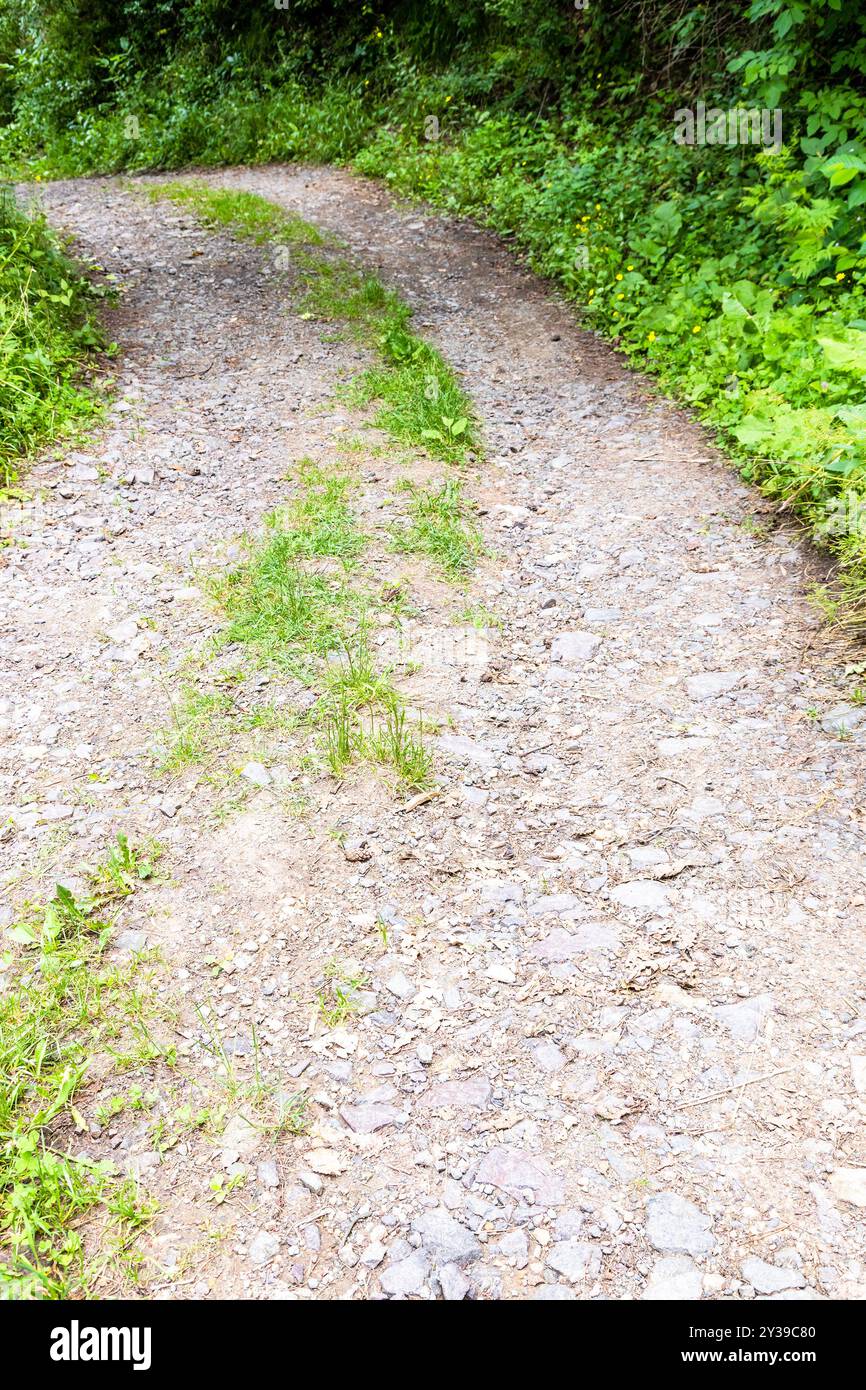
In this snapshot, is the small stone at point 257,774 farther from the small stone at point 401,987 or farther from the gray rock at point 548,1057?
the gray rock at point 548,1057

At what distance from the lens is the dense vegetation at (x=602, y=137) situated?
5.78 metres

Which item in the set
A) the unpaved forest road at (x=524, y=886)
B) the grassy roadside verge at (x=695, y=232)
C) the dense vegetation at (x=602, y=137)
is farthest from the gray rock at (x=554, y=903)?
the dense vegetation at (x=602, y=137)

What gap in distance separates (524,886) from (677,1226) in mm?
1239

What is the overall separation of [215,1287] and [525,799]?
200 cm

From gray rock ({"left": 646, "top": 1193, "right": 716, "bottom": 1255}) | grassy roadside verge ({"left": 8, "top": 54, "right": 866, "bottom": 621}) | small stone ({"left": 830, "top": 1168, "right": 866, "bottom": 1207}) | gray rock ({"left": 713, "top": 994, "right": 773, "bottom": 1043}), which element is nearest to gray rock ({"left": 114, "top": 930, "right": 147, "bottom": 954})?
gray rock ({"left": 646, "top": 1193, "right": 716, "bottom": 1255})

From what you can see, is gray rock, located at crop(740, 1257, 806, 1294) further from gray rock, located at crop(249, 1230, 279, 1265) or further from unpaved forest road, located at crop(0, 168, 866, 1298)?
gray rock, located at crop(249, 1230, 279, 1265)

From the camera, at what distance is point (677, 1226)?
7.77 feet

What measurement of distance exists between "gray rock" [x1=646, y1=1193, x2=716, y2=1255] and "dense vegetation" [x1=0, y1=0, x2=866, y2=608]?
9.86 feet

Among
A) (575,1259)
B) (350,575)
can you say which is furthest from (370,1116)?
(350,575)

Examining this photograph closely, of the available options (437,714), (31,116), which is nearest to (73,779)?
(437,714)

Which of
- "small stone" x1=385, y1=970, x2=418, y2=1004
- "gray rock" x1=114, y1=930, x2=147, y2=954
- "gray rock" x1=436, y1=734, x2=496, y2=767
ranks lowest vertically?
"small stone" x1=385, y1=970, x2=418, y2=1004

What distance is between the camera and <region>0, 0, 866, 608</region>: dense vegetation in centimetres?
578

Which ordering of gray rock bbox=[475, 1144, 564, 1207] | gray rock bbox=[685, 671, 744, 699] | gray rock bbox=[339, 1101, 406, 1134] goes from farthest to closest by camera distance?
gray rock bbox=[685, 671, 744, 699], gray rock bbox=[339, 1101, 406, 1134], gray rock bbox=[475, 1144, 564, 1207]

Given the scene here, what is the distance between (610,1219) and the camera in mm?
2402
